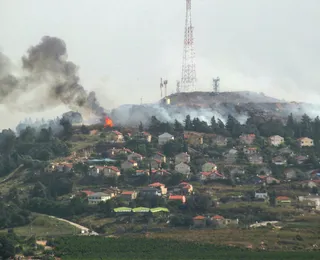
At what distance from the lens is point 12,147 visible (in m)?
132

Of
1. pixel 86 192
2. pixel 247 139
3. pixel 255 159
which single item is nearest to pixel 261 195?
pixel 255 159

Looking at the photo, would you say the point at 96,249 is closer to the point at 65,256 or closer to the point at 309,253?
the point at 65,256

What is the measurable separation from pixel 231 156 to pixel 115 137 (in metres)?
21.3

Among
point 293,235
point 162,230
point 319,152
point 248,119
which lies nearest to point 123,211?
point 162,230

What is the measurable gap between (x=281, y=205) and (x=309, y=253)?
2007 centimetres

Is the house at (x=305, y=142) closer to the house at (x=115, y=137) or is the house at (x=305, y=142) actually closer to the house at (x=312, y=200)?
the house at (x=312, y=200)

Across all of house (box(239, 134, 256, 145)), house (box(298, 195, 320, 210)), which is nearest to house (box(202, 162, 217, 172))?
house (box(239, 134, 256, 145))

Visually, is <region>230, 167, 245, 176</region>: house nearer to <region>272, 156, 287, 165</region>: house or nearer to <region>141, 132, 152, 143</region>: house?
<region>272, 156, 287, 165</region>: house

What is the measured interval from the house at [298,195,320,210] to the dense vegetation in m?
21.3

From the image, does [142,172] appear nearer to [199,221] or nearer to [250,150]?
[250,150]

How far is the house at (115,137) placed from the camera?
Result: 129375mm

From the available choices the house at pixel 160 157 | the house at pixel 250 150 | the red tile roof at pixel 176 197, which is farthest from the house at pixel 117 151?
the red tile roof at pixel 176 197

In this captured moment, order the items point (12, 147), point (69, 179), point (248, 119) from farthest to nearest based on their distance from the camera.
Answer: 1. point (248, 119)
2. point (12, 147)
3. point (69, 179)

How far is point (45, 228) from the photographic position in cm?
9050
